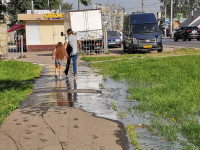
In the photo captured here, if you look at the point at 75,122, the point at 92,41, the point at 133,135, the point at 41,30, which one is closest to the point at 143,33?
the point at 92,41

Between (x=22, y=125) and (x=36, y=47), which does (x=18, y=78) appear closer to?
(x=22, y=125)

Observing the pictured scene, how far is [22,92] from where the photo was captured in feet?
37.6

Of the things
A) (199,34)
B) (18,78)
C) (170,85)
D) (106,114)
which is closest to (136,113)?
(106,114)

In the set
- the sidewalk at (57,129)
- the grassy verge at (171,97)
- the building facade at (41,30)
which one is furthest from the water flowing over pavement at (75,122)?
the building facade at (41,30)

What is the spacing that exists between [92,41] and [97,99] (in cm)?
2143

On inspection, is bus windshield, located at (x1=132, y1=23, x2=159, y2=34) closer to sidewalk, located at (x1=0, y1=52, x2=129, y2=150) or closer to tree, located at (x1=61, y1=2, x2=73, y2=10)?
sidewalk, located at (x1=0, y1=52, x2=129, y2=150)

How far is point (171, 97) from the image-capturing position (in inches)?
376

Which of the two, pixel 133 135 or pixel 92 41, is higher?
pixel 92 41

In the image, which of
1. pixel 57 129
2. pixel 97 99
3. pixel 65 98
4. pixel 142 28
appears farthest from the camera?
pixel 142 28

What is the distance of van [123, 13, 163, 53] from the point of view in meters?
28.7

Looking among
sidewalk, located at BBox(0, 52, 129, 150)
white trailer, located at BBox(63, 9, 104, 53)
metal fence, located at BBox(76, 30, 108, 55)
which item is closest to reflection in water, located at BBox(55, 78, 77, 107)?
sidewalk, located at BBox(0, 52, 129, 150)

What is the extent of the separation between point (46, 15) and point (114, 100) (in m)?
34.6

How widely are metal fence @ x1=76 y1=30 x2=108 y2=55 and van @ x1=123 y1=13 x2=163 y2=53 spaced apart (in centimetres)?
236

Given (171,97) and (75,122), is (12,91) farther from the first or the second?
(75,122)
